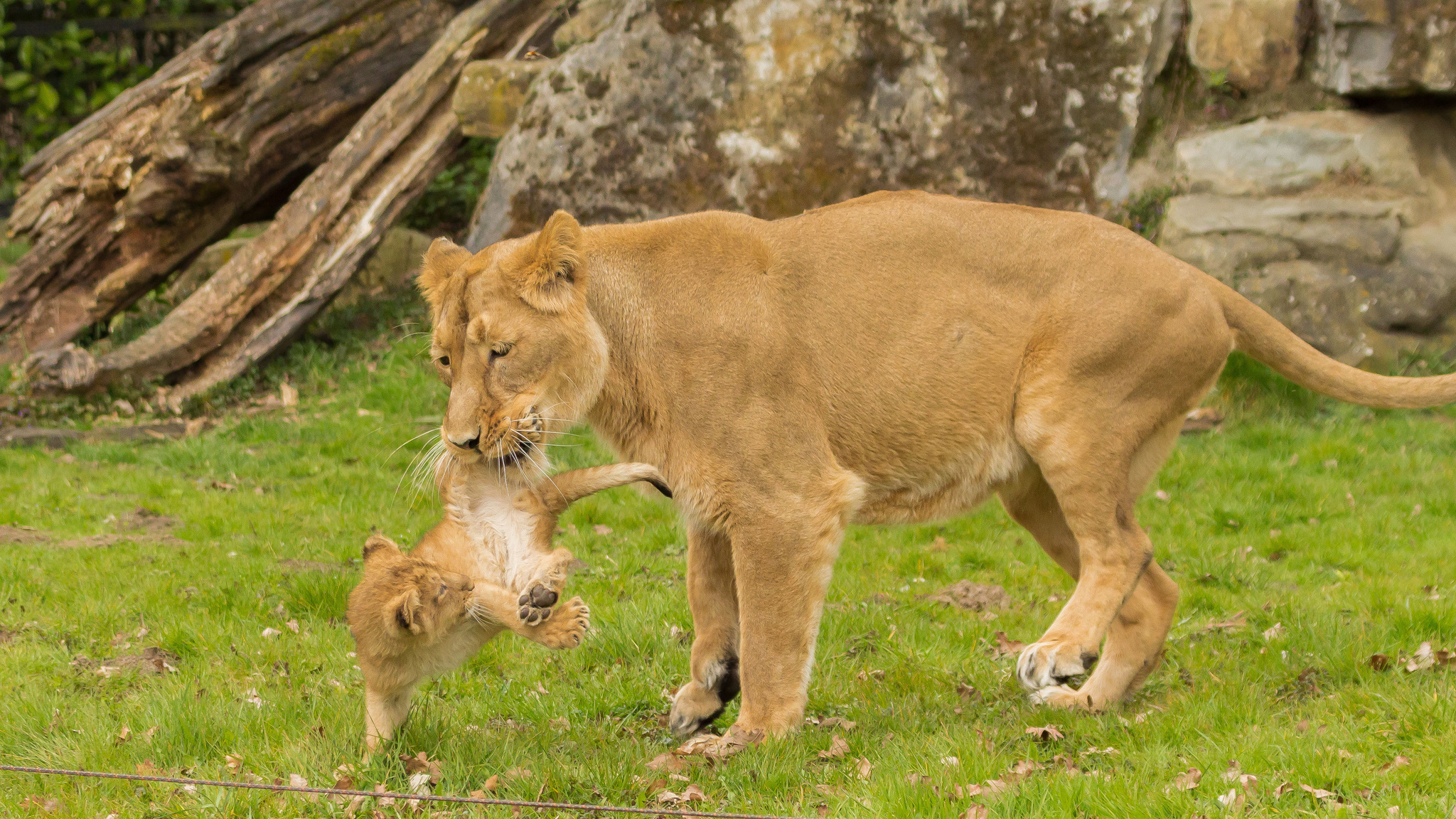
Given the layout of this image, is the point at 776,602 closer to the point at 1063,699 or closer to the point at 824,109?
the point at 1063,699

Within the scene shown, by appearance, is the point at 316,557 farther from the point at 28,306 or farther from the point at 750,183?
the point at 28,306

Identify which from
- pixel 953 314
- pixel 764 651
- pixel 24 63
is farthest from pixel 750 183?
pixel 24 63

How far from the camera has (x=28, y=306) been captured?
1109 cm

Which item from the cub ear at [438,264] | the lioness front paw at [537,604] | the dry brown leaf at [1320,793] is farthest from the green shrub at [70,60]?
the dry brown leaf at [1320,793]

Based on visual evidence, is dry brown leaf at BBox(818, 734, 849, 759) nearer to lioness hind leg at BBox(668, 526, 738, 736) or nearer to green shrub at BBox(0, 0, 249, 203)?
lioness hind leg at BBox(668, 526, 738, 736)

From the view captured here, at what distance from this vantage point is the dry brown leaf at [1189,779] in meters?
3.83

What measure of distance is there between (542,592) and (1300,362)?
9.83 feet

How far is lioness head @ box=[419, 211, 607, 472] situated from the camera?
173 inches

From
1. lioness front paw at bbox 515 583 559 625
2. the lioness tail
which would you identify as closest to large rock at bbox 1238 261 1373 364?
the lioness tail

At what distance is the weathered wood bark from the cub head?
7.62 m

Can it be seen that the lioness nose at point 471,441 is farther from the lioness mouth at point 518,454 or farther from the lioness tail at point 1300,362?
the lioness tail at point 1300,362

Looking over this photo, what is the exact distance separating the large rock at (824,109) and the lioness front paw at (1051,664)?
5.05m

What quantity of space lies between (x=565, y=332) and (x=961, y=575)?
3171mm

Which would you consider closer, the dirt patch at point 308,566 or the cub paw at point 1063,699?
the cub paw at point 1063,699
